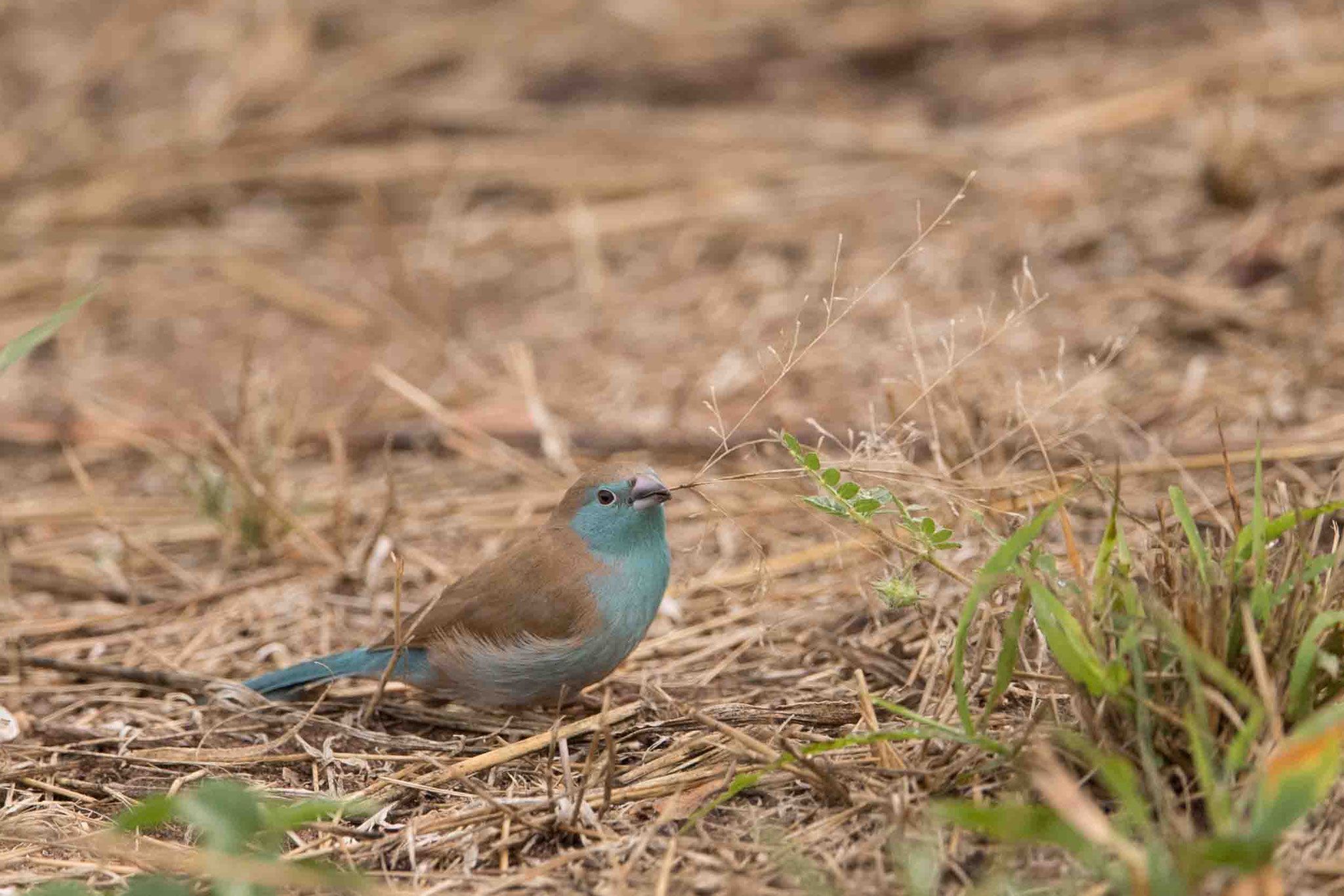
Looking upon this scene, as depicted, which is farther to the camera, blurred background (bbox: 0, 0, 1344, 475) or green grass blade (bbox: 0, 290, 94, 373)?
blurred background (bbox: 0, 0, 1344, 475)

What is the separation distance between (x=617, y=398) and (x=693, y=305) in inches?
34.3

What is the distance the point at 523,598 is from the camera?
10.6ft

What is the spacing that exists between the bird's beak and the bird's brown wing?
0.56 ft

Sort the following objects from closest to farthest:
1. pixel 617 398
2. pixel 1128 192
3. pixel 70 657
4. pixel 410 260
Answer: pixel 70 657
pixel 617 398
pixel 1128 192
pixel 410 260

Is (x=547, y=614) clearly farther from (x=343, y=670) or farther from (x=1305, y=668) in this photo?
(x=1305, y=668)

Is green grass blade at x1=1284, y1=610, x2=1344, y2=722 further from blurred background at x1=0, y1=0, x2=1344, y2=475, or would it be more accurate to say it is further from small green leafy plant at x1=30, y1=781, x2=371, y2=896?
small green leafy plant at x1=30, y1=781, x2=371, y2=896

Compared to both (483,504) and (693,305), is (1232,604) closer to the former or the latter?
(483,504)

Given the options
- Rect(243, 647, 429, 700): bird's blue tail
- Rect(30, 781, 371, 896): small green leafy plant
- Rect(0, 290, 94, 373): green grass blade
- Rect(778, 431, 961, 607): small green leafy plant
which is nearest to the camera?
Rect(30, 781, 371, 896): small green leafy plant

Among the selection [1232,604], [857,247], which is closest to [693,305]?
[857,247]

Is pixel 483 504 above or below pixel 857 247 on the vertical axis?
below

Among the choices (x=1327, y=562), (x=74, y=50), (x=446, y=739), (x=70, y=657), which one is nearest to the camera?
(x=1327, y=562)

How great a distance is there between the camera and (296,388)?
5.53m

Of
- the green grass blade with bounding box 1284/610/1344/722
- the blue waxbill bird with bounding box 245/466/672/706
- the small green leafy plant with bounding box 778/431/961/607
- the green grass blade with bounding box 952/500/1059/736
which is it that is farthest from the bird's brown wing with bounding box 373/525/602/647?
the green grass blade with bounding box 1284/610/1344/722

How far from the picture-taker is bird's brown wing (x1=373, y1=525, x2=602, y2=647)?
319cm
